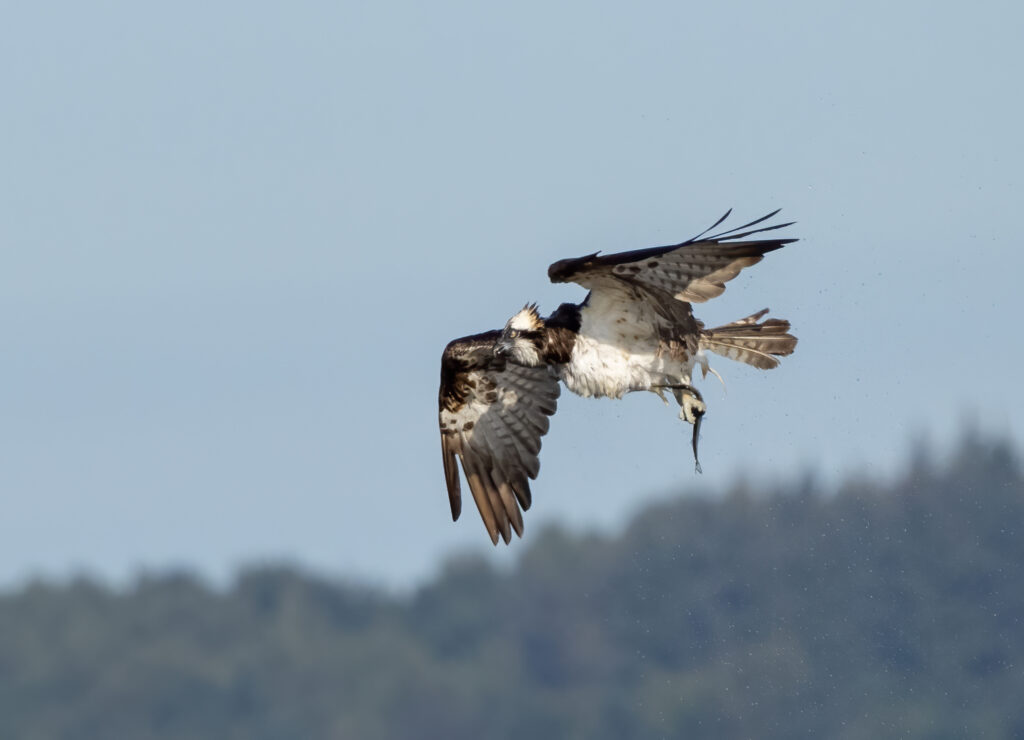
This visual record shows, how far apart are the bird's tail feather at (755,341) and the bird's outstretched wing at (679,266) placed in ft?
4.92

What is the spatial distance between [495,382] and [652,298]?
2.61 meters

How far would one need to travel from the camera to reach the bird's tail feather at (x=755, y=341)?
62.9 feet

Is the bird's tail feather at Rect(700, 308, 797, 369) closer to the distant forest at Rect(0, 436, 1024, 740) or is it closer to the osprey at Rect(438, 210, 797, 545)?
the osprey at Rect(438, 210, 797, 545)

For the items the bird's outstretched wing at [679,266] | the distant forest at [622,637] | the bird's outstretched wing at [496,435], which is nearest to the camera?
the bird's outstretched wing at [679,266]

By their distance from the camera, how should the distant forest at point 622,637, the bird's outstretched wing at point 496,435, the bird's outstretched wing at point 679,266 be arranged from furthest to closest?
the distant forest at point 622,637
the bird's outstretched wing at point 496,435
the bird's outstretched wing at point 679,266

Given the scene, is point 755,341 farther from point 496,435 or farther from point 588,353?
point 496,435

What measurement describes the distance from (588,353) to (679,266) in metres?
1.43

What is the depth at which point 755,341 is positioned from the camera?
1923 cm

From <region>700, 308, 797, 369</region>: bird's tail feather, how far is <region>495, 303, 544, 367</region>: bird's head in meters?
1.62

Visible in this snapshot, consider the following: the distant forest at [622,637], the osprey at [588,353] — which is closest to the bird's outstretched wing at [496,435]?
the osprey at [588,353]

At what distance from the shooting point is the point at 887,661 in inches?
1917

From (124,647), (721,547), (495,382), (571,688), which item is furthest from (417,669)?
(495,382)

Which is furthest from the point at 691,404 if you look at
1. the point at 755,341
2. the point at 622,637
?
the point at 622,637

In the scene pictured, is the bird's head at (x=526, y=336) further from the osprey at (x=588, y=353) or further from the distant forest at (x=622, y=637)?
the distant forest at (x=622, y=637)
